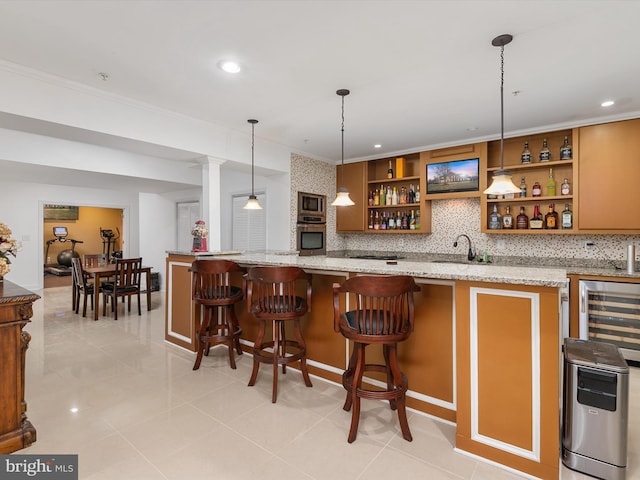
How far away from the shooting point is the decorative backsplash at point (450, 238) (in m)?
3.86

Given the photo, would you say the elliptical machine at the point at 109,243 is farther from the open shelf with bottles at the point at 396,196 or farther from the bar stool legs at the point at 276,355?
the bar stool legs at the point at 276,355

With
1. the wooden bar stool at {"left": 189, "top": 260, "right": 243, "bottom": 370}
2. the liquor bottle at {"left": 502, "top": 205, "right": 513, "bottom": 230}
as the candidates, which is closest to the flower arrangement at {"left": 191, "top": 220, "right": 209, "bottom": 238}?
the wooden bar stool at {"left": 189, "top": 260, "right": 243, "bottom": 370}

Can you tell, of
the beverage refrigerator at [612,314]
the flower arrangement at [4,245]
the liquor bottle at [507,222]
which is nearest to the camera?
the flower arrangement at [4,245]

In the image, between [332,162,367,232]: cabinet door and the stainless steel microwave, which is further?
[332,162,367,232]: cabinet door

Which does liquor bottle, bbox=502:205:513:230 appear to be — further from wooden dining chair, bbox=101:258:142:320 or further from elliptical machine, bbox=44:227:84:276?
elliptical machine, bbox=44:227:84:276

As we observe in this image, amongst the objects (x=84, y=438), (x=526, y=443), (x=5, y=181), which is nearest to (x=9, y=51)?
(x=84, y=438)

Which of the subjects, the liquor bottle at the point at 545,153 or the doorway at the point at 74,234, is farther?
the doorway at the point at 74,234

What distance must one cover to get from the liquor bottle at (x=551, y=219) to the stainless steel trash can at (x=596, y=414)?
2.49 metres

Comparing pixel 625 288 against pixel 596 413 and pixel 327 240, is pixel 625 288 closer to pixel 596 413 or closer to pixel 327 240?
pixel 596 413

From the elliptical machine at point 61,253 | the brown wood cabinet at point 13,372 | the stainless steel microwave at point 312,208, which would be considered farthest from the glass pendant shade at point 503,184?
the elliptical machine at point 61,253

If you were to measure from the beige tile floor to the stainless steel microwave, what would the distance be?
8.10ft

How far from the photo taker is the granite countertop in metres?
1.81

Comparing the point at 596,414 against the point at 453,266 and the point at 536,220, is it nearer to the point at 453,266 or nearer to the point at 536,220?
the point at 453,266

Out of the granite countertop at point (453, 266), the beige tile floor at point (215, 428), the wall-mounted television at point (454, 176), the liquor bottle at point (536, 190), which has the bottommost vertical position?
the beige tile floor at point (215, 428)
